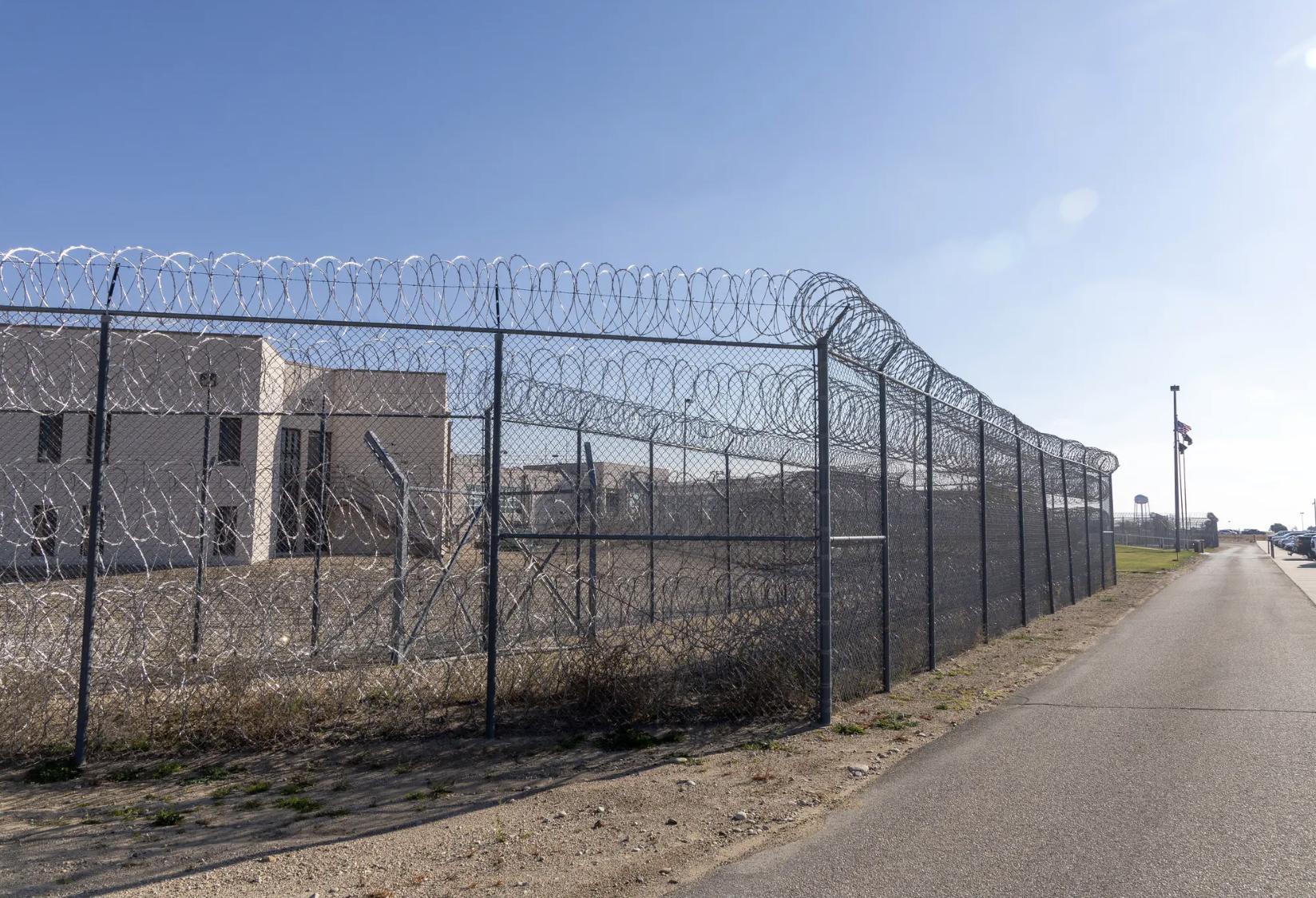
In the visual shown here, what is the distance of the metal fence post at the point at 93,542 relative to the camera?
17.8 ft

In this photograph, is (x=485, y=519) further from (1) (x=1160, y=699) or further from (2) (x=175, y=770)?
(1) (x=1160, y=699)

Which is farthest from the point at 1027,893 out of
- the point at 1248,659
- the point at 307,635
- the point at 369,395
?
the point at 1248,659

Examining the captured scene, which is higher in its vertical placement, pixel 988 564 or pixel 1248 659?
pixel 988 564

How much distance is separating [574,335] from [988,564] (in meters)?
7.14

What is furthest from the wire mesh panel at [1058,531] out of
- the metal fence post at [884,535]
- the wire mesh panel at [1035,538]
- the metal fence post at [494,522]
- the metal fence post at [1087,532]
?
the metal fence post at [494,522]

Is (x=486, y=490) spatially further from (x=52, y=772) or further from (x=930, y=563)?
(x=930, y=563)

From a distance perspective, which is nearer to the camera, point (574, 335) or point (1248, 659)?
point (574, 335)

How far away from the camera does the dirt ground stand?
13.0 feet

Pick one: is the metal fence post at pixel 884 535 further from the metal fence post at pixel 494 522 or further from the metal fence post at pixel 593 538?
the metal fence post at pixel 494 522

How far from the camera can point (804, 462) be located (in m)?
12.0

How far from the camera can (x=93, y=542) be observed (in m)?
5.54

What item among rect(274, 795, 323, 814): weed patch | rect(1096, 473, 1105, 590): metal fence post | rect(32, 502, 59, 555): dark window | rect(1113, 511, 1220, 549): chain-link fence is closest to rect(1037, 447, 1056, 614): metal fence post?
rect(1096, 473, 1105, 590): metal fence post

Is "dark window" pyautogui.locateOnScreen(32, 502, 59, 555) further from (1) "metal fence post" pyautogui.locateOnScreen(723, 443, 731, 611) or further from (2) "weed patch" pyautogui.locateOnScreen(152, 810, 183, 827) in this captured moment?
(1) "metal fence post" pyautogui.locateOnScreen(723, 443, 731, 611)

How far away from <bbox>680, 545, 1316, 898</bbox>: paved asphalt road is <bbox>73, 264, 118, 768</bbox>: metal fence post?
12.4ft
